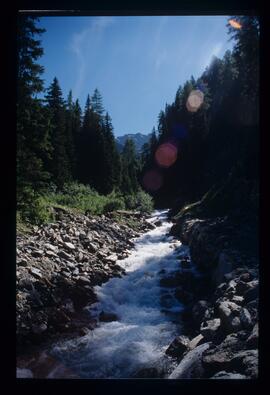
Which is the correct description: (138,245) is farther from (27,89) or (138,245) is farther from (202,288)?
(27,89)

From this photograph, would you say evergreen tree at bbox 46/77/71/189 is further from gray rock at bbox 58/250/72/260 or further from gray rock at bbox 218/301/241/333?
gray rock at bbox 218/301/241/333

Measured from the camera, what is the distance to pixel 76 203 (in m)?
8.03

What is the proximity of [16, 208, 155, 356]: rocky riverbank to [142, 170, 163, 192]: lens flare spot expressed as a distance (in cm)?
198

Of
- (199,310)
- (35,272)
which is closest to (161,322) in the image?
(199,310)

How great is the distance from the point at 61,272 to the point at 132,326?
183 centimetres

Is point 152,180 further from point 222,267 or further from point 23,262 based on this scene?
point 23,262

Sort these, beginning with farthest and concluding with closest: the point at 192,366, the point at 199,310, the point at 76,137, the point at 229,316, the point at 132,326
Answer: the point at 76,137 → the point at 132,326 → the point at 199,310 → the point at 229,316 → the point at 192,366

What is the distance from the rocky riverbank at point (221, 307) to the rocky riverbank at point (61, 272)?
194cm

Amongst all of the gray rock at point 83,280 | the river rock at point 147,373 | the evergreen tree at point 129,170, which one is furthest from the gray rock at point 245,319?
the evergreen tree at point 129,170

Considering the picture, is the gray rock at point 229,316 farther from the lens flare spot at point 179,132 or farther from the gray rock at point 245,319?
the lens flare spot at point 179,132

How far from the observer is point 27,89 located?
556cm

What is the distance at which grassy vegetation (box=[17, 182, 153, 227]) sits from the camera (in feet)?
20.2

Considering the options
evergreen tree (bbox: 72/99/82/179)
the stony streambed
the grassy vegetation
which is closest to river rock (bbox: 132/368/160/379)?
the stony streambed
